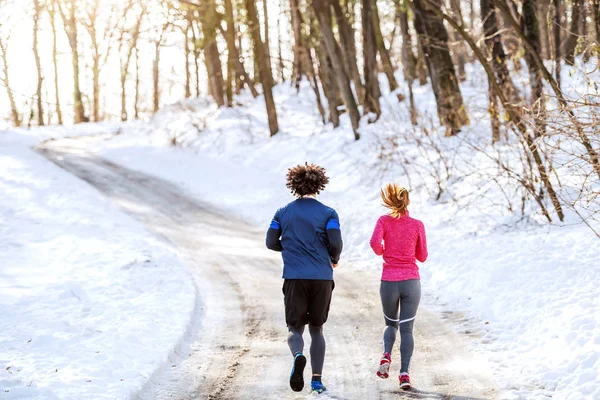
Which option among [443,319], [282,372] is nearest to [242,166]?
[443,319]

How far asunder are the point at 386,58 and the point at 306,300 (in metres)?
20.2

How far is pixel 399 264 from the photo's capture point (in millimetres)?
5949

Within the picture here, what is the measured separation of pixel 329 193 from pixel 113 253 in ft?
22.3

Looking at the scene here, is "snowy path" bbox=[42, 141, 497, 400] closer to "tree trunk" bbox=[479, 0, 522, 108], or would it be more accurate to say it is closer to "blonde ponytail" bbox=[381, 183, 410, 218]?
A: "blonde ponytail" bbox=[381, 183, 410, 218]

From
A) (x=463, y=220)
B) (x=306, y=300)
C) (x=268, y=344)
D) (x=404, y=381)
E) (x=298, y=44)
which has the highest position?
(x=298, y=44)

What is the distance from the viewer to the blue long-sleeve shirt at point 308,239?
5727mm

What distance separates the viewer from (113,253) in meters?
11.6

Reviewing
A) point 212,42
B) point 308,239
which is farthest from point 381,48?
point 308,239

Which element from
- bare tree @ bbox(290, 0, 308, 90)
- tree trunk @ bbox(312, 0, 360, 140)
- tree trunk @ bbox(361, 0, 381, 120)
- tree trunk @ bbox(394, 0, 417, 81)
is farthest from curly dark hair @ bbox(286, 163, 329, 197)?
bare tree @ bbox(290, 0, 308, 90)

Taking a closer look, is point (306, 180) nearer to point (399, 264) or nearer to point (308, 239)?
point (308, 239)

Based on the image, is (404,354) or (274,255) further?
(274,255)

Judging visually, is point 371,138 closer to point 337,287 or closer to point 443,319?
point 337,287

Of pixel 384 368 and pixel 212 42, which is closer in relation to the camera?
pixel 384 368

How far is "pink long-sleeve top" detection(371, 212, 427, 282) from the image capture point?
19.5 feet
